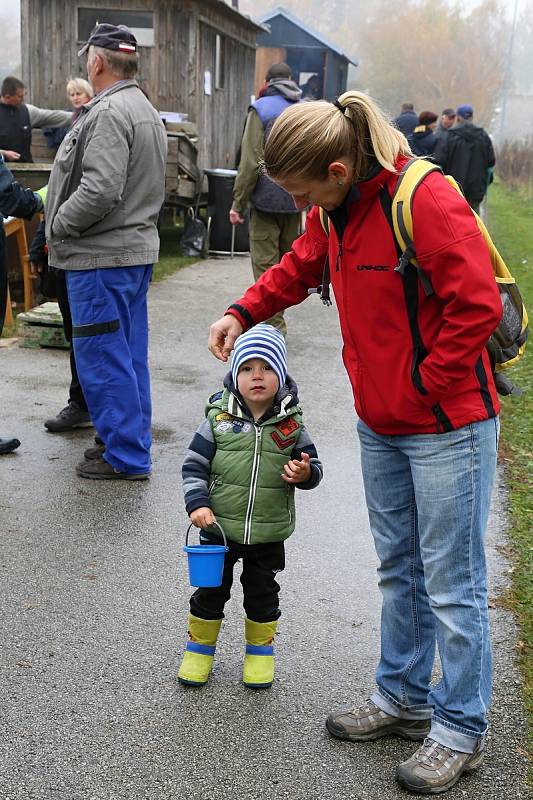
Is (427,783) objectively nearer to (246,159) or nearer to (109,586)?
(109,586)

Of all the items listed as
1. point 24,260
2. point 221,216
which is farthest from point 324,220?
point 221,216

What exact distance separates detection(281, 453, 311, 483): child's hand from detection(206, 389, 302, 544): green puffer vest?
14 cm

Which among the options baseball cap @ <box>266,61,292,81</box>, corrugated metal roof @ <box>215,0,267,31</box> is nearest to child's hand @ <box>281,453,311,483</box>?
baseball cap @ <box>266,61,292,81</box>

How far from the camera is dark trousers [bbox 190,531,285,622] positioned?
3480 millimetres

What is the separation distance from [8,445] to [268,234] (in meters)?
3.25

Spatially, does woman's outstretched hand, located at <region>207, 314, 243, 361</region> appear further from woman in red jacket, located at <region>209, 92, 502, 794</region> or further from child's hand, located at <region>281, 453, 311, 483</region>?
child's hand, located at <region>281, 453, 311, 483</region>

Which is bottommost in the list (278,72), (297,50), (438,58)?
(278,72)

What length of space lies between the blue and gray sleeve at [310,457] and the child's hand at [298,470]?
28mm

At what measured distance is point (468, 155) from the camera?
1557 cm

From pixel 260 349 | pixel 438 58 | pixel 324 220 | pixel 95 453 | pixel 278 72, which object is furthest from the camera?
pixel 438 58

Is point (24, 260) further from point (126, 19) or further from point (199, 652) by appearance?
point (126, 19)

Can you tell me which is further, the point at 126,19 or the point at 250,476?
the point at 126,19

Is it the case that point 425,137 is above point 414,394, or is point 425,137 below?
above

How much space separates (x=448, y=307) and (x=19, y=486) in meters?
3.51
